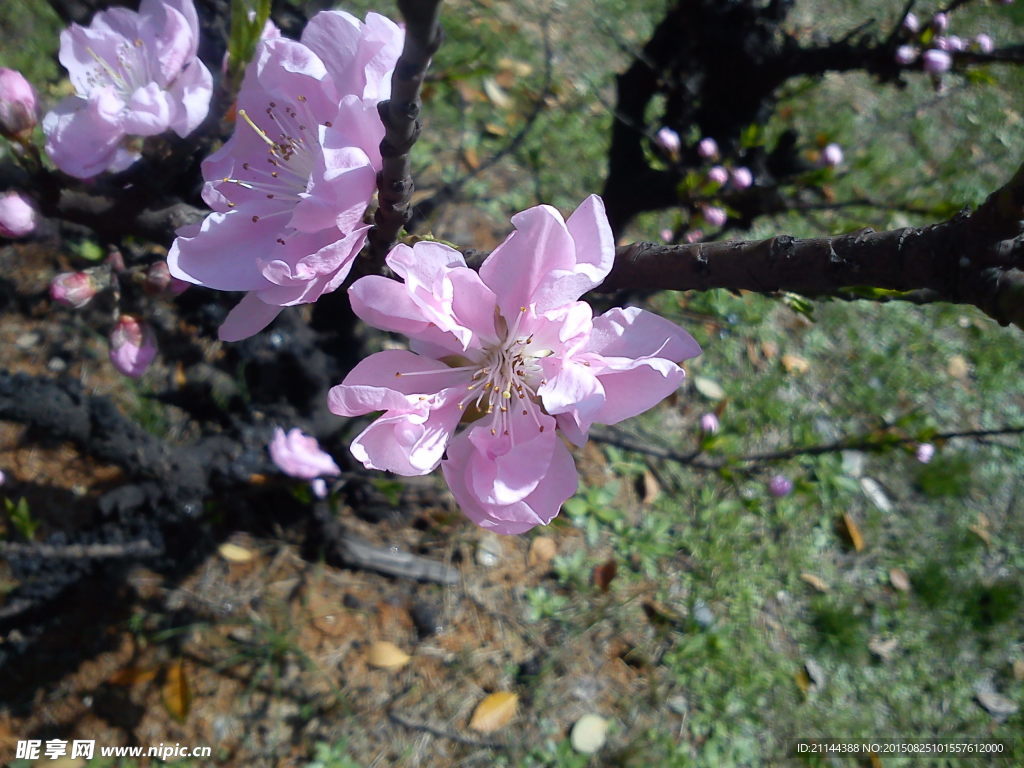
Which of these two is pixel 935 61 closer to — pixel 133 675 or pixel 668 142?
pixel 668 142

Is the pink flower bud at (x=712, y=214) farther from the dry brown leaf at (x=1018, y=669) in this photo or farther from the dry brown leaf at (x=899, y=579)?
the dry brown leaf at (x=1018, y=669)

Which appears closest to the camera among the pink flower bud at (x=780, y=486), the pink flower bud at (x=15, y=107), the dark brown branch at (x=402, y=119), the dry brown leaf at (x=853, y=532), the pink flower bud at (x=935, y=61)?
the dark brown branch at (x=402, y=119)

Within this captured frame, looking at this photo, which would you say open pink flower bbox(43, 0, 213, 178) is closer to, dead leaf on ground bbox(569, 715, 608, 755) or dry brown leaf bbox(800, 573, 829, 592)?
dead leaf on ground bbox(569, 715, 608, 755)

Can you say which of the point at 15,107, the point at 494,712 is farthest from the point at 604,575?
the point at 15,107

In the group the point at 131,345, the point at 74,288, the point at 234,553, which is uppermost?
the point at 74,288

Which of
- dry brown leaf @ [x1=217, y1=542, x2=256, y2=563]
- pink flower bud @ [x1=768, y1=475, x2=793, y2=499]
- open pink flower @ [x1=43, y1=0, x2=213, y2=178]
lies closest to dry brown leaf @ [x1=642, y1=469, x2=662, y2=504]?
pink flower bud @ [x1=768, y1=475, x2=793, y2=499]

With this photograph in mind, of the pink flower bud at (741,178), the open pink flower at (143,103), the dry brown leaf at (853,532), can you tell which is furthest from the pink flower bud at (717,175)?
the dry brown leaf at (853,532)
